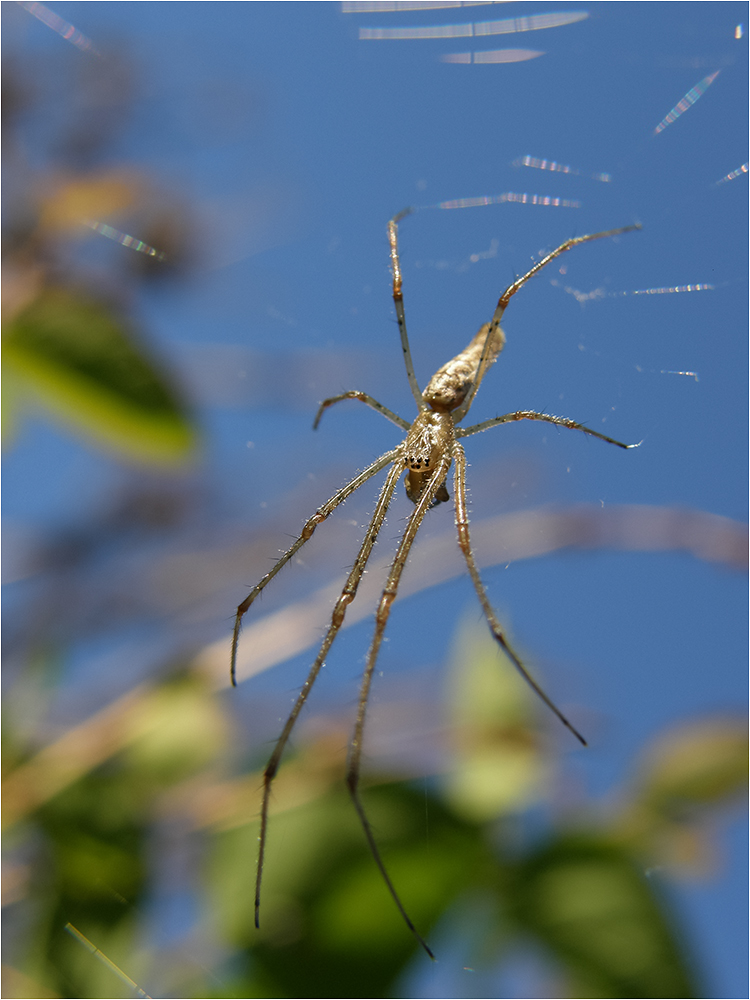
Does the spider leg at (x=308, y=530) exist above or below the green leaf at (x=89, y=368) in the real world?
below

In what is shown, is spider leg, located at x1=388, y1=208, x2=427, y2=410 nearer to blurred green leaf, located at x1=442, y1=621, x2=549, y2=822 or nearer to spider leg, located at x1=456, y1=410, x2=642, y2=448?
spider leg, located at x1=456, y1=410, x2=642, y2=448

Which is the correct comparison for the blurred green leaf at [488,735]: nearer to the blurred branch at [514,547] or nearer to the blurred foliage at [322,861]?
the blurred foliage at [322,861]

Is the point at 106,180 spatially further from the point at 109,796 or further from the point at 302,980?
the point at 302,980

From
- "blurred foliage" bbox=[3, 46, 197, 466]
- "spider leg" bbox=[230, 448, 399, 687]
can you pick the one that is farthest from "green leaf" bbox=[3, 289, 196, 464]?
"spider leg" bbox=[230, 448, 399, 687]

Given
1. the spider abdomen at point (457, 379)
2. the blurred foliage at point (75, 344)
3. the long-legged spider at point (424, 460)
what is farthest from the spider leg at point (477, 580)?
the blurred foliage at point (75, 344)

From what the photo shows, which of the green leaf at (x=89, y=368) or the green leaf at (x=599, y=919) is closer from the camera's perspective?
the green leaf at (x=599, y=919)

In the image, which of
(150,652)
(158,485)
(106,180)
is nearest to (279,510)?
(158,485)
